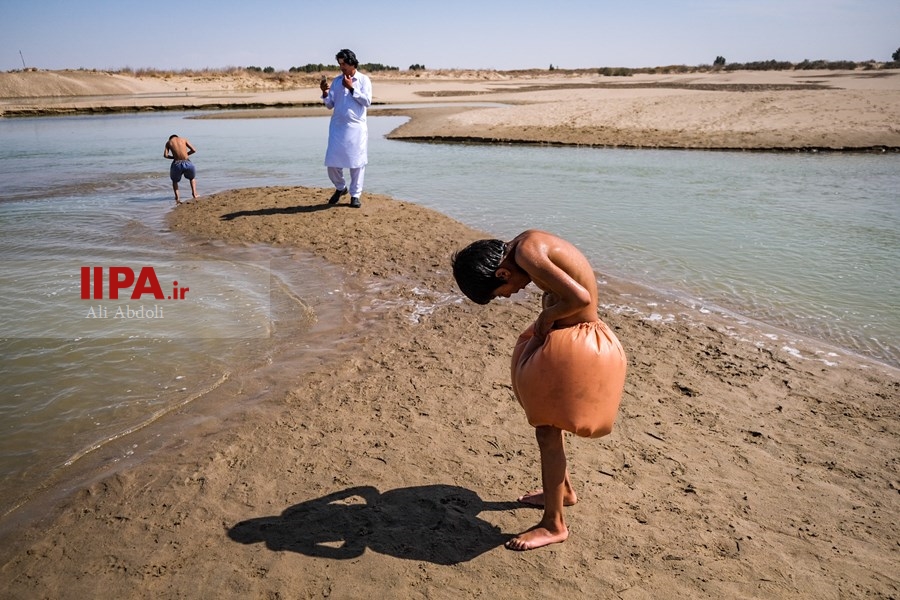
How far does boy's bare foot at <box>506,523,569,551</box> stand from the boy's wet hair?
3.72 ft

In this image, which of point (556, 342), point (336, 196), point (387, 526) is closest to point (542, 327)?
point (556, 342)

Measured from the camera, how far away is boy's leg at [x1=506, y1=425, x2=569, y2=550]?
2.74 m

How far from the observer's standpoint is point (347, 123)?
9117mm

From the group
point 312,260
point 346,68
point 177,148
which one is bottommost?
point 312,260

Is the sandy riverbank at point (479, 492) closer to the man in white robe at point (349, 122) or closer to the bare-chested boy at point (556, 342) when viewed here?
the bare-chested boy at point (556, 342)

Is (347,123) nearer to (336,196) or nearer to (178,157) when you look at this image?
(336,196)

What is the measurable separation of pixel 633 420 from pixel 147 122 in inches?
1232

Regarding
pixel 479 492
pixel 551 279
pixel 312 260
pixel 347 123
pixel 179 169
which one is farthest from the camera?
pixel 179 169

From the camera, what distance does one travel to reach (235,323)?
5461mm

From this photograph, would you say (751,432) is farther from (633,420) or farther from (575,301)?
(575,301)

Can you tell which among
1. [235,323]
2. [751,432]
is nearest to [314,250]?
[235,323]

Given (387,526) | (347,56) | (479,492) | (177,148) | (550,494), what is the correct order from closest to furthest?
(550,494)
(387,526)
(479,492)
(347,56)
(177,148)

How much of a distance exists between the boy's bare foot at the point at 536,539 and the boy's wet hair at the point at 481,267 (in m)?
1.13

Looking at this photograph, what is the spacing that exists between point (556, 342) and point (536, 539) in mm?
964
